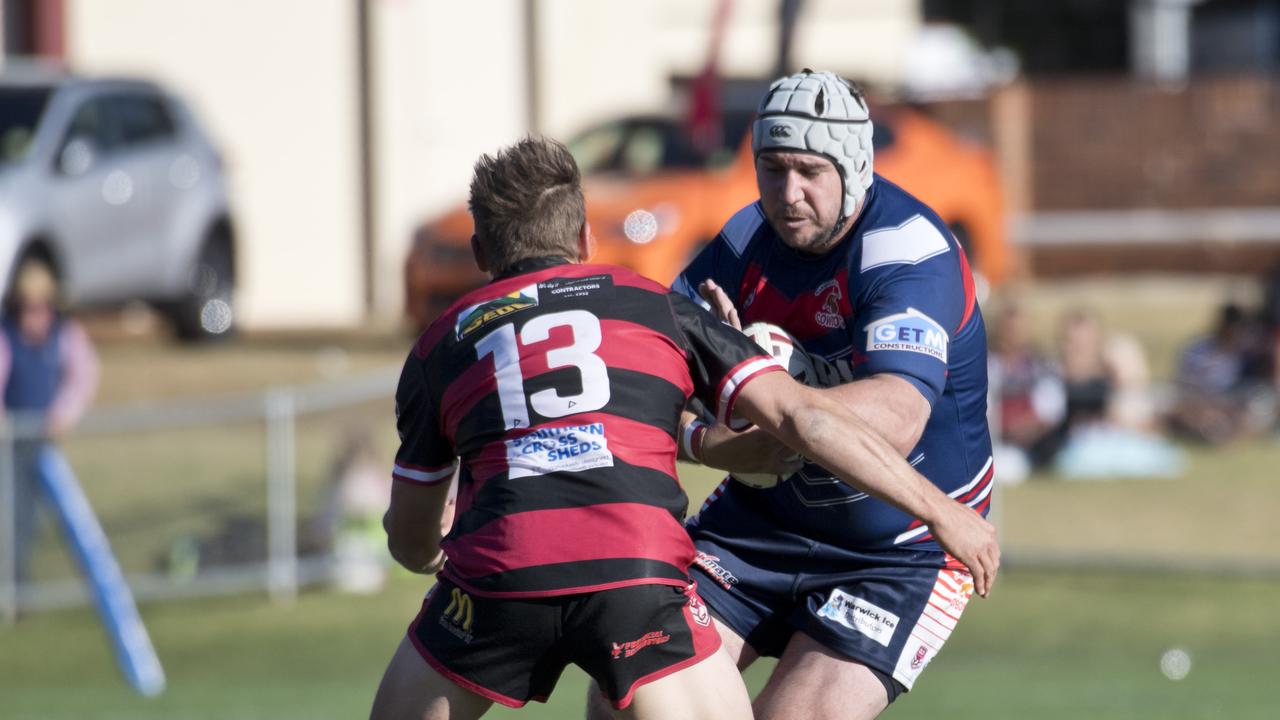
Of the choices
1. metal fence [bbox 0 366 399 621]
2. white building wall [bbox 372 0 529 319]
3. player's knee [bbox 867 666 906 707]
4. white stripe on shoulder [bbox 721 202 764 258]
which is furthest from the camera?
white building wall [bbox 372 0 529 319]

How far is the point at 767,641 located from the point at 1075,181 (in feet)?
62.9

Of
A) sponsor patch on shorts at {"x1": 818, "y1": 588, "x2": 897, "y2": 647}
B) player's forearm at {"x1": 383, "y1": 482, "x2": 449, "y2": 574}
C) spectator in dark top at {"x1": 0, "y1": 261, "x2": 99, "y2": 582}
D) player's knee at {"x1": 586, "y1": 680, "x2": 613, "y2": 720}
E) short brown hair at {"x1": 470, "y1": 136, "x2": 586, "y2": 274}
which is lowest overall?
spectator in dark top at {"x1": 0, "y1": 261, "x2": 99, "y2": 582}

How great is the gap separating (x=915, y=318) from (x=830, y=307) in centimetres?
36

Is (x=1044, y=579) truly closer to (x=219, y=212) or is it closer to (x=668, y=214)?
(x=668, y=214)

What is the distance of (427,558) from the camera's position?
475cm

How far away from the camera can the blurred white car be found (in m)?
14.2

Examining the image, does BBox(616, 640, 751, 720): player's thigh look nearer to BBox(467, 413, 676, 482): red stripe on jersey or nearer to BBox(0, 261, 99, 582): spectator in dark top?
BBox(467, 413, 676, 482): red stripe on jersey

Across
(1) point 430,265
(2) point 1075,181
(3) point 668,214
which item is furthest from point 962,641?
(2) point 1075,181

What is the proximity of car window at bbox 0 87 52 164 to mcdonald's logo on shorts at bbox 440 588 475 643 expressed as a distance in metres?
10.7

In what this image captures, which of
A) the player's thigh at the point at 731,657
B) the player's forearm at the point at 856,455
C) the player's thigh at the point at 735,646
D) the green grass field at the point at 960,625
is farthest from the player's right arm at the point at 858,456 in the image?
the green grass field at the point at 960,625

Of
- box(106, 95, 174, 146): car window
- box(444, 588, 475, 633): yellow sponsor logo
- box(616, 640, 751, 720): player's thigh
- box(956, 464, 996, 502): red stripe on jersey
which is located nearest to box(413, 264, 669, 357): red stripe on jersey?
box(444, 588, 475, 633): yellow sponsor logo

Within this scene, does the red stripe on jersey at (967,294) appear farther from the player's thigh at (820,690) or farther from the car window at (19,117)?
the car window at (19,117)

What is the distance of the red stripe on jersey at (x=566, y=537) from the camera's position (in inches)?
168

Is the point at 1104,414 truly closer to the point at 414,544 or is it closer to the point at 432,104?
the point at 414,544
